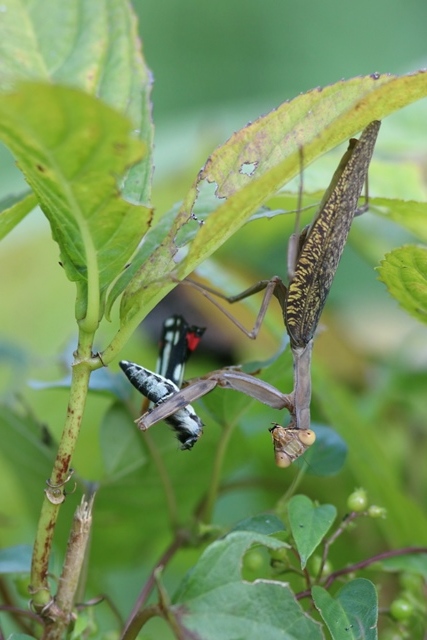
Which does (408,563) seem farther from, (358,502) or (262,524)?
(262,524)

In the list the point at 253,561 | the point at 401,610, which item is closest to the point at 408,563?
the point at 401,610

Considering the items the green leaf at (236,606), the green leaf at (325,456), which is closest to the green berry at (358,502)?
the green leaf at (325,456)

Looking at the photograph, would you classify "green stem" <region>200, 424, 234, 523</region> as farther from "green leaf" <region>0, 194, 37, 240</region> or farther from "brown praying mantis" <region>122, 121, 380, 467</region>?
"green leaf" <region>0, 194, 37, 240</region>

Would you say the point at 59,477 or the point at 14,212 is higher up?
the point at 14,212

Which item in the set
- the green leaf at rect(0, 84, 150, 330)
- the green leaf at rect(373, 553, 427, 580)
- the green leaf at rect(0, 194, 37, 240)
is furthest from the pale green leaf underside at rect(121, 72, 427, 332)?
the green leaf at rect(373, 553, 427, 580)

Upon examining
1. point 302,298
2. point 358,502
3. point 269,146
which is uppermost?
point 269,146

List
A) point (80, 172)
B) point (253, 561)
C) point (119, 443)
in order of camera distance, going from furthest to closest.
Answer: point (119, 443), point (253, 561), point (80, 172)
